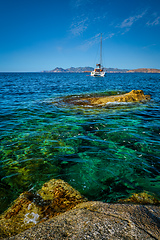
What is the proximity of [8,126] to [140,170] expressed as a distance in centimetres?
752

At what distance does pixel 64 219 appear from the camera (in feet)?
7.46

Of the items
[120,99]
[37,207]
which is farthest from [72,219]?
[120,99]

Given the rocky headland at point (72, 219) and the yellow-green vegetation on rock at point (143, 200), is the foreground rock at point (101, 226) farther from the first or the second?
the yellow-green vegetation on rock at point (143, 200)

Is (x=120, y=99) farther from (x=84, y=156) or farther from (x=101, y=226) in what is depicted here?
(x=101, y=226)

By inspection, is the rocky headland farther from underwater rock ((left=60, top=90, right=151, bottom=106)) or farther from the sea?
underwater rock ((left=60, top=90, right=151, bottom=106))

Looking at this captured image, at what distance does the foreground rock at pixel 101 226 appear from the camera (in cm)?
185

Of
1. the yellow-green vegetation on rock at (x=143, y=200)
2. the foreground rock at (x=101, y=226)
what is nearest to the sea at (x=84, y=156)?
the yellow-green vegetation on rock at (x=143, y=200)

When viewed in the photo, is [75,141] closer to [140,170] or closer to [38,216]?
[140,170]

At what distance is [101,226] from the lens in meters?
1.98

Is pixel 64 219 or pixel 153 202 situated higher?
pixel 64 219

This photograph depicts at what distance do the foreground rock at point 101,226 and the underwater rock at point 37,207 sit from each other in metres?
0.77

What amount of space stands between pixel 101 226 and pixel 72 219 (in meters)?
0.49

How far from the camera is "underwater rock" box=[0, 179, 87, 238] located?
2.74m

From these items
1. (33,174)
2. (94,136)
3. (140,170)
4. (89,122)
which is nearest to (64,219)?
(33,174)
